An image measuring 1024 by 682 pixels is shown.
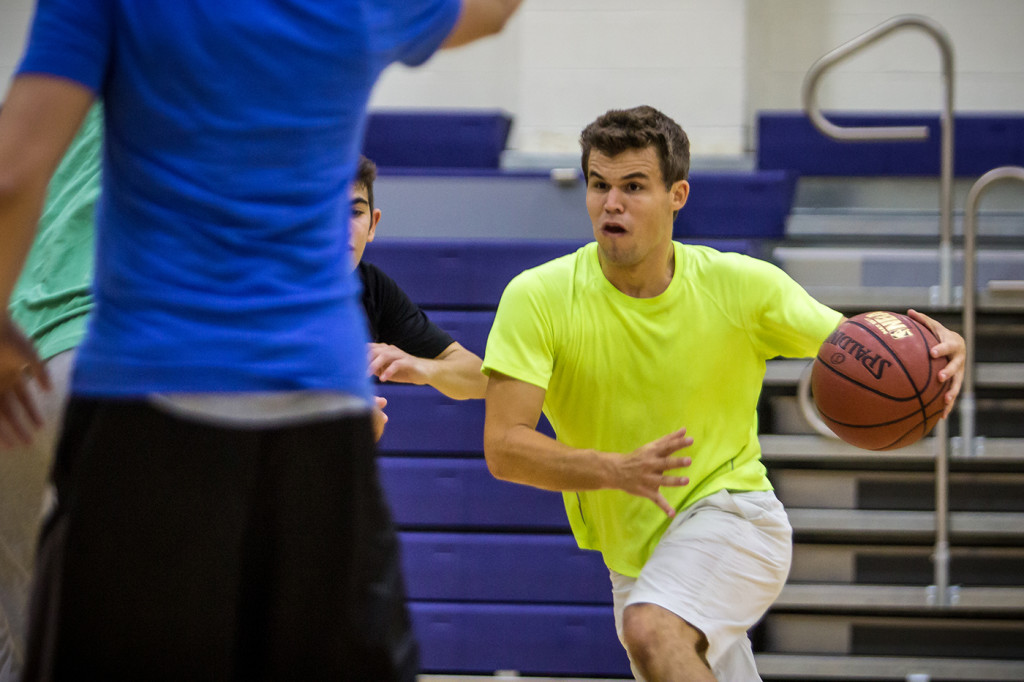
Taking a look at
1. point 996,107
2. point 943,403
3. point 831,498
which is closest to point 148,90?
point 943,403

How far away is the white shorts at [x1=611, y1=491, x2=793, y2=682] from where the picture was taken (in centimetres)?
247

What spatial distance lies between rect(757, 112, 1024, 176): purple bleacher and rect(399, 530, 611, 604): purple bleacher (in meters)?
1.88

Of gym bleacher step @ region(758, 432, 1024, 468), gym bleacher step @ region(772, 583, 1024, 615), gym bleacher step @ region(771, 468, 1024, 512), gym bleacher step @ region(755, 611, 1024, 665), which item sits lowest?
gym bleacher step @ region(755, 611, 1024, 665)

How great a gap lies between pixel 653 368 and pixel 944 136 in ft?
5.46

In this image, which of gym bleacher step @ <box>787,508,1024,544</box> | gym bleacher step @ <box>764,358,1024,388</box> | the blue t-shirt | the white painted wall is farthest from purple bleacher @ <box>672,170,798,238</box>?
the blue t-shirt

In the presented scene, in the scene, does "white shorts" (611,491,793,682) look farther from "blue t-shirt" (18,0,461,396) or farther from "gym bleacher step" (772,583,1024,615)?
"blue t-shirt" (18,0,461,396)

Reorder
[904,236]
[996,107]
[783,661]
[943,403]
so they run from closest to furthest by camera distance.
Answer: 1. [943,403]
2. [783,661]
3. [904,236]
4. [996,107]

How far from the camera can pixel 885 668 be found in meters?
3.59

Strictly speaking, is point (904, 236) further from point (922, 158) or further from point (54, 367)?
point (54, 367)

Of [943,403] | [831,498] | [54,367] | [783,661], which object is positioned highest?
[54,367]

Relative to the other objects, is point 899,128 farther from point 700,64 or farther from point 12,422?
point 12,422

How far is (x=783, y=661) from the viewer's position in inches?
142

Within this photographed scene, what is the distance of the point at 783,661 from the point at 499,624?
986 millimetres

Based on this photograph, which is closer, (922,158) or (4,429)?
(4,429)
